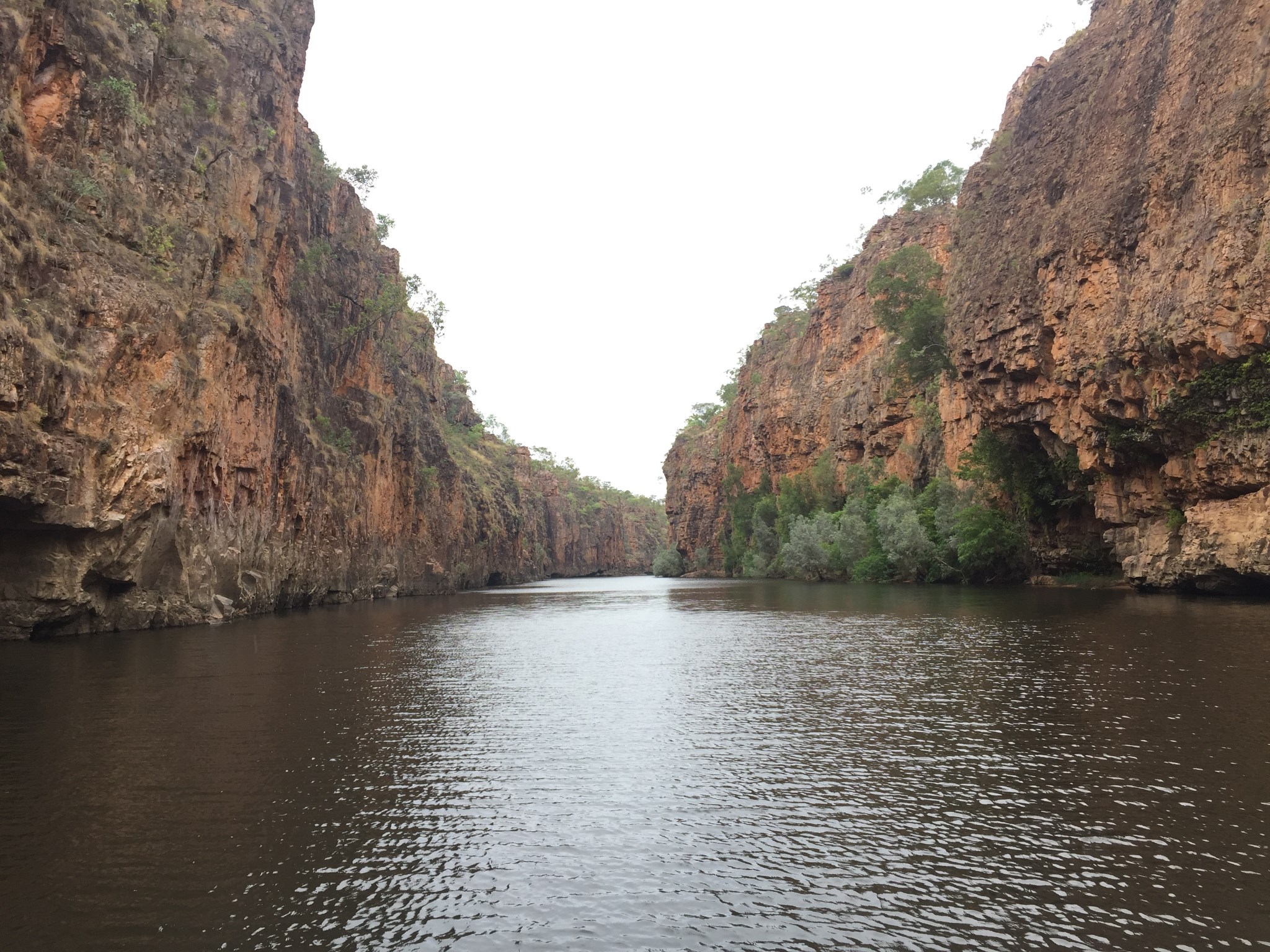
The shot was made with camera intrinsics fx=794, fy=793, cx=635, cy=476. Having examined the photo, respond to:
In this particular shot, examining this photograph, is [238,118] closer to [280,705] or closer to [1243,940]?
[280,705]

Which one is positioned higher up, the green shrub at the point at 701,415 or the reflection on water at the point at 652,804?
the green shrub at the point at 701,415

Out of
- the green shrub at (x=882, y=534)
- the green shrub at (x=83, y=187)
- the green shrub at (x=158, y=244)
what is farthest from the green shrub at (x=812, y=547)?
the green shrub at (x=83, y=187)

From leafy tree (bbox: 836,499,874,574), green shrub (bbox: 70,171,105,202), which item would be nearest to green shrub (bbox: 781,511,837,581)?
leafy tree (bbox: 836,499,874,574)

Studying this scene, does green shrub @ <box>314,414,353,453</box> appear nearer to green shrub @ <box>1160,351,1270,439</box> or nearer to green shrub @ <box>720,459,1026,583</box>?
green shrub @ <box>720,459,1026,583</box>

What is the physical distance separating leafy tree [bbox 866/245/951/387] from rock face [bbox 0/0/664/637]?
3664 centimetres

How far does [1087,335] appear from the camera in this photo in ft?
122

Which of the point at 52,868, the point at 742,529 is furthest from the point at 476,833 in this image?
the point at 742,529

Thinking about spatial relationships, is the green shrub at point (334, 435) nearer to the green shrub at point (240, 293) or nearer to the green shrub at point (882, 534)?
the green shrub at point (240, 293)

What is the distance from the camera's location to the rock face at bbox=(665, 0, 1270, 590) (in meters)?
29.6

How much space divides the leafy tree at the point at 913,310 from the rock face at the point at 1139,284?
18.6ft

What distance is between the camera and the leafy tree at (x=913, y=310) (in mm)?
56875

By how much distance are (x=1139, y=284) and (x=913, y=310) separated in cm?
2286

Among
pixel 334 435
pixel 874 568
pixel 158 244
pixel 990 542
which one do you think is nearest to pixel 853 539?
pixel 874 568

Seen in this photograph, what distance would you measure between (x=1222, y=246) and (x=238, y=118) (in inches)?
1700
